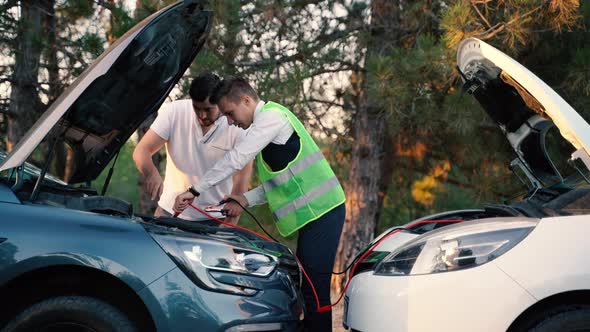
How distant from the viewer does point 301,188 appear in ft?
14.4

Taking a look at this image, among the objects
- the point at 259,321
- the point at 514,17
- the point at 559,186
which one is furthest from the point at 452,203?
the point at 259,321

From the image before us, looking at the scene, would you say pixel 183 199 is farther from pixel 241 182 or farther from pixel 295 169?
pixel 241 182

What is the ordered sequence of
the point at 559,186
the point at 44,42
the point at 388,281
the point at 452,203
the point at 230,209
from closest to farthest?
the point at 388,281
the point at 559,186
the point at 230,209
the point at 44,42
the point at 452,203

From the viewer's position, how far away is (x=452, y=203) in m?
18.5

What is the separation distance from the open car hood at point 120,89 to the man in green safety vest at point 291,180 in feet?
1.21

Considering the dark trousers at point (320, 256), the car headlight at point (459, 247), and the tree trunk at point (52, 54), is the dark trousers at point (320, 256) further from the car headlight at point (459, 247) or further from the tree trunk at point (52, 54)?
the tree trunk at point (52, 54)

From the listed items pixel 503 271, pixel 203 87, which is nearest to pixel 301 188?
pixel 203 87

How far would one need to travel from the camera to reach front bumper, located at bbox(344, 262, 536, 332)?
332 cm

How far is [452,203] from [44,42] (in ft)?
40.7

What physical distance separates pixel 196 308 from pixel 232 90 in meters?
1.56

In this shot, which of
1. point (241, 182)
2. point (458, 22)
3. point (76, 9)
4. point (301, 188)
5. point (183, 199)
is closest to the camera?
point (183, 199)

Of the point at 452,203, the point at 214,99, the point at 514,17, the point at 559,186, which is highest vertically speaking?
the point at 514,17

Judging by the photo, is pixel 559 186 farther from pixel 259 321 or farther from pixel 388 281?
pixel 259 321

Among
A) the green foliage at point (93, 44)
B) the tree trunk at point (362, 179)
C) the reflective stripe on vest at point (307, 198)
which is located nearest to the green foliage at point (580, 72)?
the tree trunk at point (362, 179)
